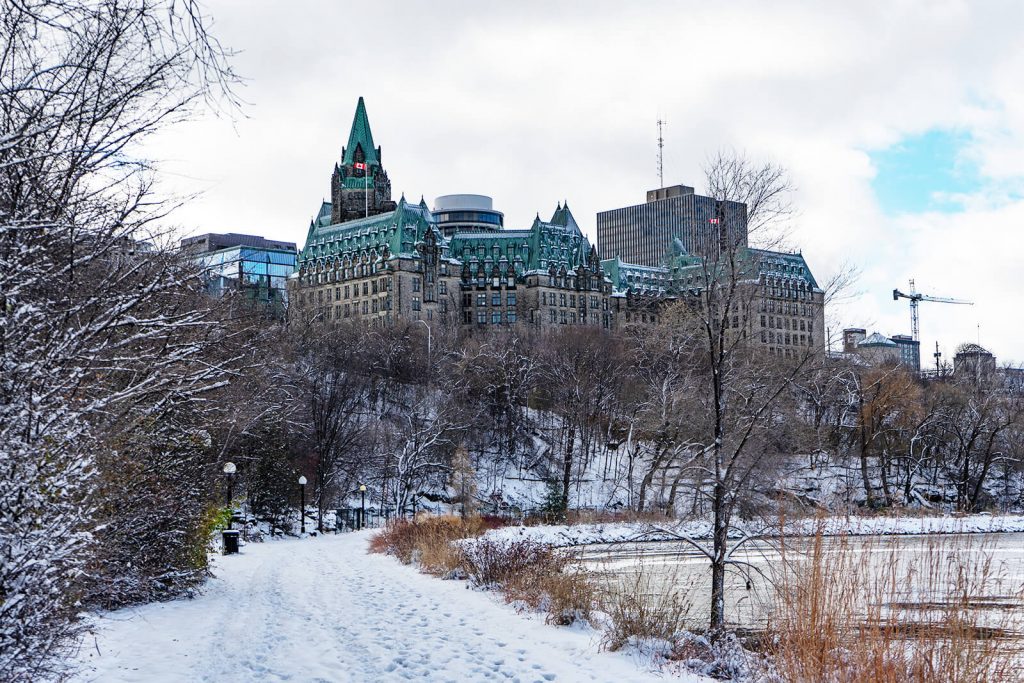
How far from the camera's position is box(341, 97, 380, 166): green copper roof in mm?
153125

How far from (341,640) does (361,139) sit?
479ft

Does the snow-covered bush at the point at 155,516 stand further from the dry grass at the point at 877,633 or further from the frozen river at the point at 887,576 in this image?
the dry grass at the point at 877,633

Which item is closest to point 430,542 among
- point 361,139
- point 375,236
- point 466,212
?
point 375,236

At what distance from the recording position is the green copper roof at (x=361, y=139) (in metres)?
153

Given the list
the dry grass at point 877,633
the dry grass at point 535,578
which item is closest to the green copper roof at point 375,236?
the dry grass at point 535,578

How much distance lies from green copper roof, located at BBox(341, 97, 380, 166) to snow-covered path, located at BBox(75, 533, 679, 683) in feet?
456

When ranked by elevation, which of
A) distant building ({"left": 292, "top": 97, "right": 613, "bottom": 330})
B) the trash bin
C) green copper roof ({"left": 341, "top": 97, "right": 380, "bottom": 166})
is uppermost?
green copper roof ({"left": 341, "top": 97, "right": 380, "bottom": 166})

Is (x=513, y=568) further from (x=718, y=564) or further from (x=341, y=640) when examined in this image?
(x=718, y=564)

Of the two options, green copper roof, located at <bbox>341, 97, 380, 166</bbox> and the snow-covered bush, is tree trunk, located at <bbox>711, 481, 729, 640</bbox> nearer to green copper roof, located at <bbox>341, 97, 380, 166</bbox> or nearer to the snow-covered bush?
the snow-covered bush

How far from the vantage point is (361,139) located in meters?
154

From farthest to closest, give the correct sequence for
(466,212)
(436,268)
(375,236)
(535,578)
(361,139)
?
(466,212) → (361,139) → (375,236) → (436,268) → (535,578)

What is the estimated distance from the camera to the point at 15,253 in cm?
769

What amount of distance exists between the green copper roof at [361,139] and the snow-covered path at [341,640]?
139 meters

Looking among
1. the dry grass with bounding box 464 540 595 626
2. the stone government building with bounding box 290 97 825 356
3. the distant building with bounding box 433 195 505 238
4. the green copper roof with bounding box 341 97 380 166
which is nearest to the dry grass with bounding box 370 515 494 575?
the dry grass with bounding box 464 540 595 626
